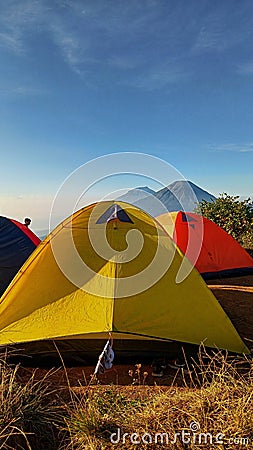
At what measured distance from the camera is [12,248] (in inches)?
259

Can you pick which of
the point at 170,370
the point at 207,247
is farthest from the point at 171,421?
the point at 207,247

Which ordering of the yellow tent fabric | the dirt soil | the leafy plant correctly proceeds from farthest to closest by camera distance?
the leafy plant → the yellow tent fabric → the dirt soil

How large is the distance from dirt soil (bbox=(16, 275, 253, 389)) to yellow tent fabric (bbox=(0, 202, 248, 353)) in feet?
1.15

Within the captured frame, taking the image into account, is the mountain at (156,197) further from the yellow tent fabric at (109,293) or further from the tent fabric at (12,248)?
the tent fabric at (12,248)

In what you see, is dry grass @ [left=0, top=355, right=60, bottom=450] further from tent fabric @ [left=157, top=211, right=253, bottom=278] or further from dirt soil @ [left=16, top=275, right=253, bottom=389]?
tent fabric @ [left=157, top=211, right=253, bottom=278]

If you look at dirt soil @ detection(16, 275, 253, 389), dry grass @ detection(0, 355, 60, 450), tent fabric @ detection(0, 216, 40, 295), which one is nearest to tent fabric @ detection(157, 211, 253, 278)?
dirt soil @ detection(16, 275, 253, 389)

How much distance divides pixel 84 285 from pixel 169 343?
996 millimetres

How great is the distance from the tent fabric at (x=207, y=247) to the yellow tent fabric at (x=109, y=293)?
13.5ft

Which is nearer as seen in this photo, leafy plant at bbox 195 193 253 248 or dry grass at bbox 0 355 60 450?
dry grass at bbox 0 355 60 450

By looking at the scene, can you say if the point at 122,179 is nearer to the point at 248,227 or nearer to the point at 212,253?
the point at 212,253

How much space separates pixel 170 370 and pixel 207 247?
4904 mm

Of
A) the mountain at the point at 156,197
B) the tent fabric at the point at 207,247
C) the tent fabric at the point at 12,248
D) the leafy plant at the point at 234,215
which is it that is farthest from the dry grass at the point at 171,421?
the leafy plant at the point at 234,215

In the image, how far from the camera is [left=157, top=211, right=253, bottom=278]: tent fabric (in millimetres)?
8102

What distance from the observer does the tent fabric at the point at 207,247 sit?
8.10 m
